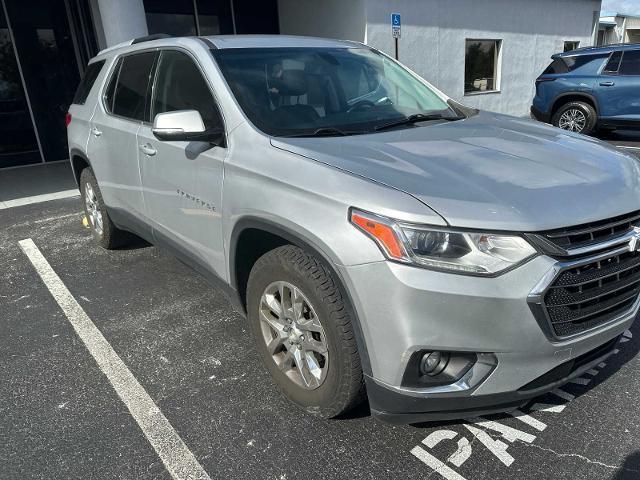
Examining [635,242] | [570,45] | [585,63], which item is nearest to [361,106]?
[635,242]

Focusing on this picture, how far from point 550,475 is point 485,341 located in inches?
28.8

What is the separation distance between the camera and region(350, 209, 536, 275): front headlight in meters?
1.82

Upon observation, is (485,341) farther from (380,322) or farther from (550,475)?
(550,475)

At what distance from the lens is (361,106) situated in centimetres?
307

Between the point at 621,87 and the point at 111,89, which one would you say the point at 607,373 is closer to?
the point at 111,89

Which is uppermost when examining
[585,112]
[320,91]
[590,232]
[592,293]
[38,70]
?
[38,70]

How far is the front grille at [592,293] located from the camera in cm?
188

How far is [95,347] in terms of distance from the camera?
3.19 m

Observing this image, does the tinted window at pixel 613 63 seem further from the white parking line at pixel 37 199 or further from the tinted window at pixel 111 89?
the white parking line at pixel 37 199

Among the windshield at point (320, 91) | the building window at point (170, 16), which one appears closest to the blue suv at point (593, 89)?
the building window at point (170, 16)

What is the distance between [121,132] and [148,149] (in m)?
0.58

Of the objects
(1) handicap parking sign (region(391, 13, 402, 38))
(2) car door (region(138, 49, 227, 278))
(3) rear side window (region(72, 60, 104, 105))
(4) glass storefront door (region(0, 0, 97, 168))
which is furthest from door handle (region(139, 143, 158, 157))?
(4) glass storefront door (region(0, 0, 97, 168))

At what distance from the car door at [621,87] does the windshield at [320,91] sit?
7.63 m

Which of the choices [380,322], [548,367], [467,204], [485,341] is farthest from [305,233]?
[548,367]
